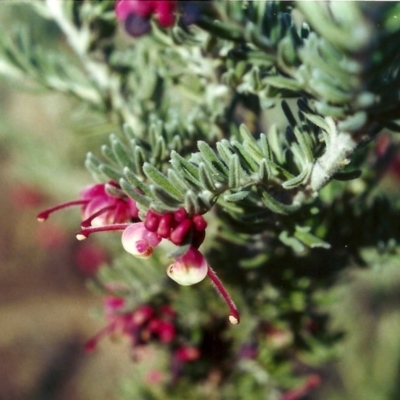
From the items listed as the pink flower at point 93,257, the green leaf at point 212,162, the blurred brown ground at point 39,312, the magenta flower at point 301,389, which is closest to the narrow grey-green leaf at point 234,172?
the green leaf at point 212,162

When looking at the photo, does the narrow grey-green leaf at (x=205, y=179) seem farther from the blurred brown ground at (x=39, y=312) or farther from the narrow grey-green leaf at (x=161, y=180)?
the blurred brown ground at (x=39, y=312)

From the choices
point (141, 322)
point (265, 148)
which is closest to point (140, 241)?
point (265, 148)

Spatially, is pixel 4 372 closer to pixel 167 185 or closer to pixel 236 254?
pixel 236 254

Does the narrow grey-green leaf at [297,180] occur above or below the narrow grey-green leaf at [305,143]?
below

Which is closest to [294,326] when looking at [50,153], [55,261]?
[50,153]

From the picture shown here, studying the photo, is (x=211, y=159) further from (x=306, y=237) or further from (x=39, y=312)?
(x=39, y=312)
